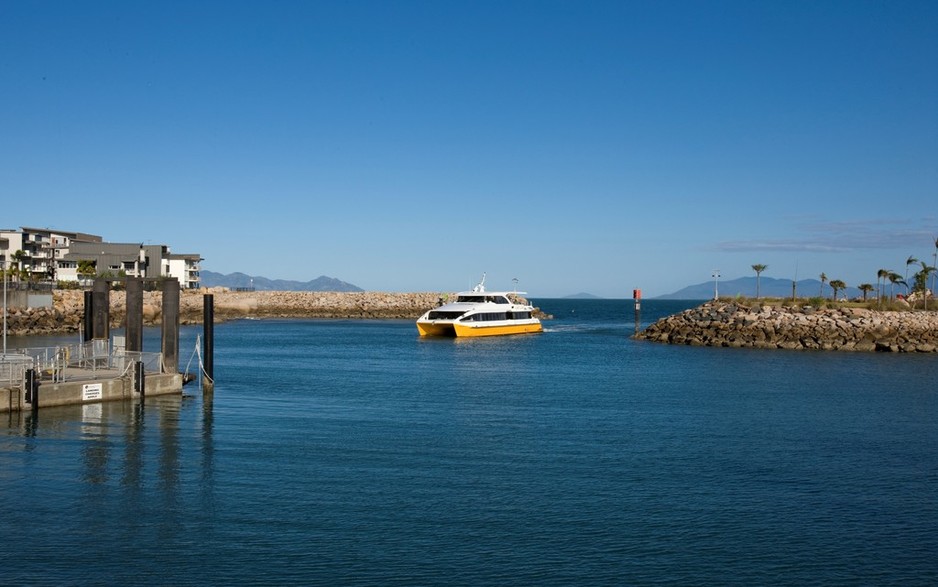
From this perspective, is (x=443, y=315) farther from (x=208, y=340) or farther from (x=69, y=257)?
(x=69, y=257)

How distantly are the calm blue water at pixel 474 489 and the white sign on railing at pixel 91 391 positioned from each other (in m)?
0.59

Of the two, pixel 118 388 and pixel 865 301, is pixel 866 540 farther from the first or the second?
pixel 865 301

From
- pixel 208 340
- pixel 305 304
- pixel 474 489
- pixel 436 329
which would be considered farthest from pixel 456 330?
Result: pixel 305 304

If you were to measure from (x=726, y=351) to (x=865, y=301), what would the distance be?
74.1 ft

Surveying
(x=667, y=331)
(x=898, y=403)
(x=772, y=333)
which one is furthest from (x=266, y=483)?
(x=667, y=331)

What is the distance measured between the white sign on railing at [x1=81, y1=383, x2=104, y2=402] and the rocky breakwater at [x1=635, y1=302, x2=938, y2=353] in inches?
1934

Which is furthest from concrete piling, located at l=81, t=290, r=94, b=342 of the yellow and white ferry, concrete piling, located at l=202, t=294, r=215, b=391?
the yellow and white ferry

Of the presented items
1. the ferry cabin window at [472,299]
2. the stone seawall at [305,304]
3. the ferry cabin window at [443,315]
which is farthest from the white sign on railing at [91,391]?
the stone seawall at [305,304]

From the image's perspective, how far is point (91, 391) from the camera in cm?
2956

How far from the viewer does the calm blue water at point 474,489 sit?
14070mm

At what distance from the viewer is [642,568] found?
46.2ft

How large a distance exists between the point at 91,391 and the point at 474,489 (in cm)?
1713

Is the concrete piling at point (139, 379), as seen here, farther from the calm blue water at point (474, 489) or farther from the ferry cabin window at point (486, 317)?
the ferry cabin window at point (486, 317)

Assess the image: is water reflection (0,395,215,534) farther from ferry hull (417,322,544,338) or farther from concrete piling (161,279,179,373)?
ferry hull (417,322,544,338)
